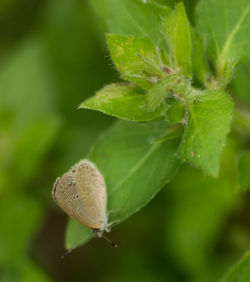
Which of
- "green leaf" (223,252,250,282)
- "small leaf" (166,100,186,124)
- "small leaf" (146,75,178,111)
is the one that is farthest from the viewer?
"green leaf" (223,252,250,282)

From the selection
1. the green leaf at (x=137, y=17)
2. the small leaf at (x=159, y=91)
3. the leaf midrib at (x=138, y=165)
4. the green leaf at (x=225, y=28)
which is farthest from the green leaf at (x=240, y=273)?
the green leaf at (x=137, y=17)

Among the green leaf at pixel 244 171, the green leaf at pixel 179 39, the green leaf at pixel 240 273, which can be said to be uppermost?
the green leaf at pixel 179 39

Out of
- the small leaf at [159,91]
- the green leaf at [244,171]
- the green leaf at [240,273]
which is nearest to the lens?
the small leaf at [159,91]

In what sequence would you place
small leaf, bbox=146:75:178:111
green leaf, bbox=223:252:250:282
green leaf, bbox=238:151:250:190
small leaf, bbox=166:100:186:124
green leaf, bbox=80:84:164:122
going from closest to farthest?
small leaf, bbox=146:75:178:111 → green leaf, bbox=80:84:164:122 → small leaf, bbox=166:100:186:124 → green leaf, bbox=223:252:250:282 → green leaf, bbox=238:151:250:190

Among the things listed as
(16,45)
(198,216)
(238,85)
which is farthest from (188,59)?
(16,45)

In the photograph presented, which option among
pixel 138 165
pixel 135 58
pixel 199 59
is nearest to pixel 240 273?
pixel 138 165

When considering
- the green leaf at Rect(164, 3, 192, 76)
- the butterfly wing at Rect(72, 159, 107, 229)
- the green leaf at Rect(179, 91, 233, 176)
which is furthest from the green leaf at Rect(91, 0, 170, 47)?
the butterfly wing at Rect(72, 159, 107, 229)

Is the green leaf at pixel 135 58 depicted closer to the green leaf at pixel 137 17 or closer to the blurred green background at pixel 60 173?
the green leaf at pixel 137 17

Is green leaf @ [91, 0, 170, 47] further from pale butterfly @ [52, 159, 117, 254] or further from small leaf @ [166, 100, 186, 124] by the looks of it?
pale butterfly @ [52, 159, 117, 254]
